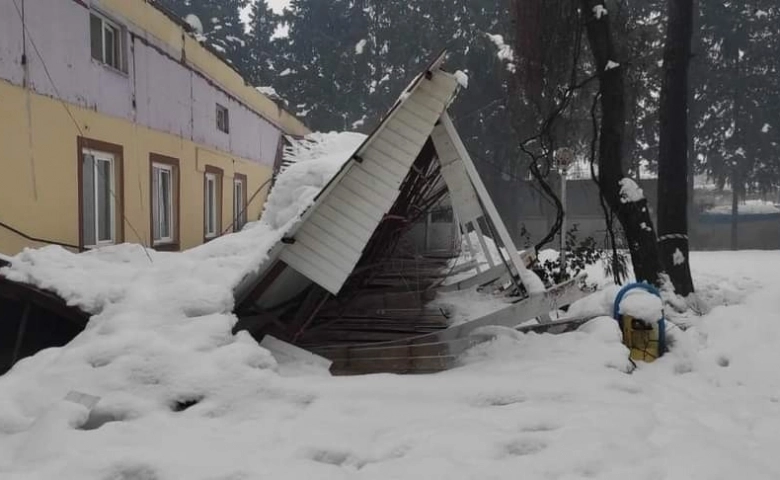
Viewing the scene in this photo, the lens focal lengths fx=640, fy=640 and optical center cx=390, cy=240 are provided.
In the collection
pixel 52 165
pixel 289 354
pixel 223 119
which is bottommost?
pixel 289 354

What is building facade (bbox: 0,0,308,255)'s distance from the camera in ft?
19.9

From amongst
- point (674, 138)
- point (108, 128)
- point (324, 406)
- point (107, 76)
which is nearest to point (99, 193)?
point (108, 128)

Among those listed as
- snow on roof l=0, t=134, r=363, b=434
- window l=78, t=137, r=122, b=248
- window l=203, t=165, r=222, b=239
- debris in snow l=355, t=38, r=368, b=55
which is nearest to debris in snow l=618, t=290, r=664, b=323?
snow on roof l=0, t=134, r=363, b=434

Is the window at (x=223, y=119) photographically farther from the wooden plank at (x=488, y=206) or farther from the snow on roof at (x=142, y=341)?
the wooden plank at (x=488, y=206)

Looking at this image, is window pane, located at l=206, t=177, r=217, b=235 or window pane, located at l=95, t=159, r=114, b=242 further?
window pane, located at l=206, t=177, r=217, b=235

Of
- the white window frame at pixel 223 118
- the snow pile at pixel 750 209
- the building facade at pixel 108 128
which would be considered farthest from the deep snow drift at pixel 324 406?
the snow pile at pixel 750 209

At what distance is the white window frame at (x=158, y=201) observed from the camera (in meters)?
9.29

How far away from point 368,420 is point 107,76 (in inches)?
238

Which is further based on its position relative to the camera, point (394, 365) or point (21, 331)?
point (394, 365)

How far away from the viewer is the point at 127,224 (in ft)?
27.3

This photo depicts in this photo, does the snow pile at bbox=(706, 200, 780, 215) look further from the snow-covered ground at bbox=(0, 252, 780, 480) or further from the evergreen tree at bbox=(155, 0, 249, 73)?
the snow-covered ground at bbox=(0, 252, 780, 480)

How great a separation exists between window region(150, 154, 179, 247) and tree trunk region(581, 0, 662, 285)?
638 centimetres

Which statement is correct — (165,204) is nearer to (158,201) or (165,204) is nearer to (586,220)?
(158,201)

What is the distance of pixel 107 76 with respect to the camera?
25.7 ft
